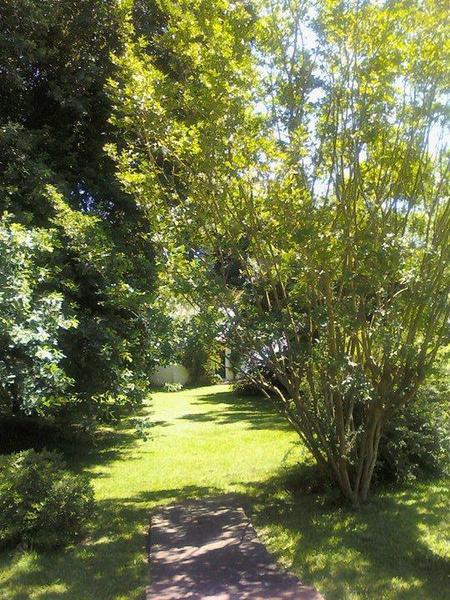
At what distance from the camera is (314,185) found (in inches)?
237

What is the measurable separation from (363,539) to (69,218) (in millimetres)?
4835

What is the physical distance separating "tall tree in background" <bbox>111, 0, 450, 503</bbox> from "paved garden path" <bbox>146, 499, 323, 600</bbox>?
58.6 inches

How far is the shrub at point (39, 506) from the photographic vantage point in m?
5.46

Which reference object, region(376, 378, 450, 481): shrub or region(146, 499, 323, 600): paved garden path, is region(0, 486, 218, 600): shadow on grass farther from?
region(376, 378, 450, 481): shrub

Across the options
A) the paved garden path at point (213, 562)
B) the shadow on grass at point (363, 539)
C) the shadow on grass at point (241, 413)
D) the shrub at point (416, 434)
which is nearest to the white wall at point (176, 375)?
the shadow on grass at point (241, 413)

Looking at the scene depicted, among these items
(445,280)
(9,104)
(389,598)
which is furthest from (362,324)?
(9,104)

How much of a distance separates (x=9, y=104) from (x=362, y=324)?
7.04m

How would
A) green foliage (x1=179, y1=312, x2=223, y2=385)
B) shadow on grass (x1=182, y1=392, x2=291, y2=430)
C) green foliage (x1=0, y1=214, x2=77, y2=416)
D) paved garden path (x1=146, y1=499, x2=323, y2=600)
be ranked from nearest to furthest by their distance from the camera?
paved garden path (x1=146, y1=499, x2=323, y2=600) < green foliage (x1=0, y1=214, x2=77, y2=416) < green foliage (x1=179, y1=312, x2=223, y2=385) < shadow on grass (x1=182, y1=392, x2=291, y2=430)

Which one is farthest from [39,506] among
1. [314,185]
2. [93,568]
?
[314,185]

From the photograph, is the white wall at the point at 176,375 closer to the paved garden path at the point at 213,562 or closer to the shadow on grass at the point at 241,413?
the shadow on grass at the point at 241,413

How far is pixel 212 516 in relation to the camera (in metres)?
6.56

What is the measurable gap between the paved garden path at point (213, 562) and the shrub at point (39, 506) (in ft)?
2.78

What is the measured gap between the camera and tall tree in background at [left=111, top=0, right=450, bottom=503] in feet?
17.9

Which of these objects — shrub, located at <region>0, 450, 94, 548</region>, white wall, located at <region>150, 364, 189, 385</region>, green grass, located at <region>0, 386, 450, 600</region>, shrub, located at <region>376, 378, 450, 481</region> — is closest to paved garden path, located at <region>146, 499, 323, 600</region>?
green grass, located at <region>0, 386, 450, 600</region>
